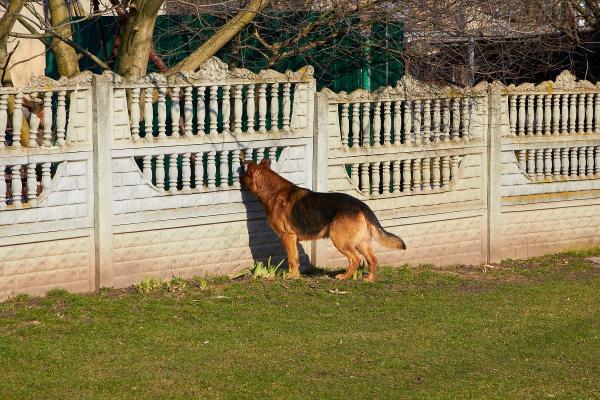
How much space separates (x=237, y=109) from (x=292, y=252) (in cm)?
140

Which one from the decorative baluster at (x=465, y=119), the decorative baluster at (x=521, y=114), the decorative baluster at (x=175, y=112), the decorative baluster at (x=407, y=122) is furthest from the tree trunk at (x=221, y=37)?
the decorative baluster at (x=521, y=114)

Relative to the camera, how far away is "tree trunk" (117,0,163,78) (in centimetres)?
1066

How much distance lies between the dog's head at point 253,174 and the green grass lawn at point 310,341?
0.85 meters

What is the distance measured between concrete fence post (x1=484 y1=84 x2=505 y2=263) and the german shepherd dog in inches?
77.1

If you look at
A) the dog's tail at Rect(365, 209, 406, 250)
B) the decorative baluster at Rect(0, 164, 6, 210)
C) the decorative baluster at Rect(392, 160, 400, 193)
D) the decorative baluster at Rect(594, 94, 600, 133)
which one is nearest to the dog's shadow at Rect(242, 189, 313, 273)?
the dog's tail at Rect(365, 209, 406, 250)

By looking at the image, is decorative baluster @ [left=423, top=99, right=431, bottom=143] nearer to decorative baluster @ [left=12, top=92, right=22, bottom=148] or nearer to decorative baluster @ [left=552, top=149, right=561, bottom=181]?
decorative baluster @ [left=552, top=149, right=561, bottom=181]

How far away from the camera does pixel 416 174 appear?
11.6m

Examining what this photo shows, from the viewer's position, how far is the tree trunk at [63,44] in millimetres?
11078

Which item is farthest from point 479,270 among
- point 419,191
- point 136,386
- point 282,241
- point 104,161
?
point 136,386

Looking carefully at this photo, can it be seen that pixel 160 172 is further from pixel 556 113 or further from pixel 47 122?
pixel 556 113

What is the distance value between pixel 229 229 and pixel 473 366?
129 inches

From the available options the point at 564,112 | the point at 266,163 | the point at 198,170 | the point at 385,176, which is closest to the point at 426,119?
the point at 385,176

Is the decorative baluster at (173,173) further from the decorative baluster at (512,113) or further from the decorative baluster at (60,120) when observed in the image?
the decorative baluster at (512,113)

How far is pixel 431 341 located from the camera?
8.55 m
